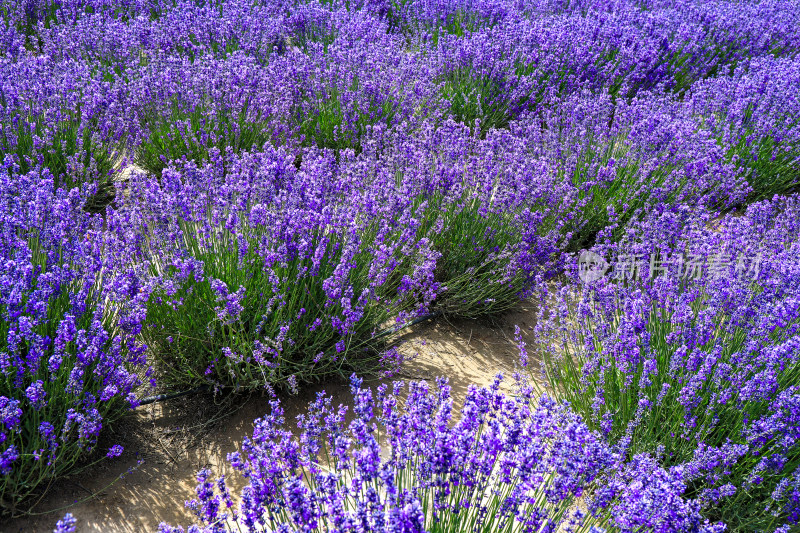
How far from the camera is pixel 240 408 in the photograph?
2809 millimetres

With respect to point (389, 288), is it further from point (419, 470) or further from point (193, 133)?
point (193, 133)

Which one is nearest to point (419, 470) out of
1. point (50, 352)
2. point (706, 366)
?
point (706, 366)

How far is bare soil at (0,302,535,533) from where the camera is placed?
228cm

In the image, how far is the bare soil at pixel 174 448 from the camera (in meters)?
2.28

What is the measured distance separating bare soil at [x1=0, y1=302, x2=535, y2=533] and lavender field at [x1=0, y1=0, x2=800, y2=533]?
2 cm

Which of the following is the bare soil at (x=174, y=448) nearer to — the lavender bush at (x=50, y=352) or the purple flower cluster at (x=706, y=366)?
the lavender bush at (x=50, y=352)

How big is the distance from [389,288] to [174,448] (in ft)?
4.56

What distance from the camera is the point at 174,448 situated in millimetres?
2605

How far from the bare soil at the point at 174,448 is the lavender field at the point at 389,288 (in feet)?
0.08

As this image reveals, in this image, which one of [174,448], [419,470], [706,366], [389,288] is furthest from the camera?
[389,288]

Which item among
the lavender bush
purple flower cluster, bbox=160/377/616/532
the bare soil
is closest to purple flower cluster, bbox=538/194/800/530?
purple flower cluster, bbox=160/377/616/532

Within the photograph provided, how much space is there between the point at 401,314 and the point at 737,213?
11.6 ft

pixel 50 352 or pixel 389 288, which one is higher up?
pixel 50 352

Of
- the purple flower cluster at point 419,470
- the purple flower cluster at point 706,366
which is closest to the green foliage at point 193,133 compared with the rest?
the purple flower cluster at point 706,366
